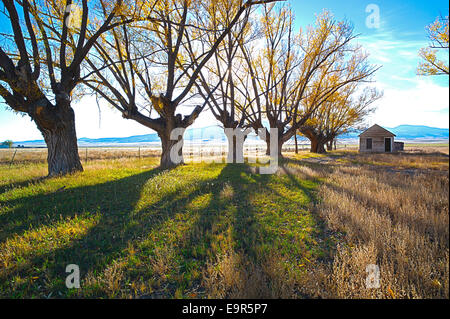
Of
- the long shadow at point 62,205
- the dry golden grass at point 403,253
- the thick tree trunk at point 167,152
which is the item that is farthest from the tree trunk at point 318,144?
the long shadow at point 62,205

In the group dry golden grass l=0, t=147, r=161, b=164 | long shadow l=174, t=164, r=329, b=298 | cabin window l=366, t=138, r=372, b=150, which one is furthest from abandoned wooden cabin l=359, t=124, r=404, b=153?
dry golden grass l=0, t=147, r=161, b=164

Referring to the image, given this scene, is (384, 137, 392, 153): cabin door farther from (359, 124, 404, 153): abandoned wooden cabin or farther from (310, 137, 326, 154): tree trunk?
(310, 137, 326, 154): tree trunk

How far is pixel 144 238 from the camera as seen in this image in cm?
317

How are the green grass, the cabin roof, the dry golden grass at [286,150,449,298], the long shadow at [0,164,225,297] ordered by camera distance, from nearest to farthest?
the dry golden grass at [286,150,449,298], the green grass, the long shadow at [0,164,225,297], the cabin roof

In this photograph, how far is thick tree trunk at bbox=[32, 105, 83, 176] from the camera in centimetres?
809

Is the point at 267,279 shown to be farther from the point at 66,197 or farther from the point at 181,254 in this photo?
the point at 66,197

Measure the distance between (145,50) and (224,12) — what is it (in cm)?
470

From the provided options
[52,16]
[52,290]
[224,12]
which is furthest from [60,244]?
[224,12]

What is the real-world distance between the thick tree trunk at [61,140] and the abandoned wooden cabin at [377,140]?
3591cm

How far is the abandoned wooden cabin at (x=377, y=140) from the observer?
27.9m

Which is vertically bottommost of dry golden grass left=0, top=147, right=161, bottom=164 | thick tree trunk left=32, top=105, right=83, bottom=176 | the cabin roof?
dry golden grass left=0, top=147, right=161, bottom=164

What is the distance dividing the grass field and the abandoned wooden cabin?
99.6 feet

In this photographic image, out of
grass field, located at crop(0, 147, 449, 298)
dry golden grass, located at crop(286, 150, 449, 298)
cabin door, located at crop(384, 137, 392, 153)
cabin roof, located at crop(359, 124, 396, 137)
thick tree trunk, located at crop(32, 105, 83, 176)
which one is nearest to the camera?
dry golden grass, located at crop(286, 150, 449, 298)

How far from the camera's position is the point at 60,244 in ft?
9.77
